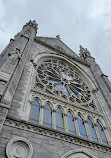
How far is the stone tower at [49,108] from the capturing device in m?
6.09

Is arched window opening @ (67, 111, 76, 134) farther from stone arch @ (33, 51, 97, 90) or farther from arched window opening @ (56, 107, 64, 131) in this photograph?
stone arch @ (33, 51, 97, 90)

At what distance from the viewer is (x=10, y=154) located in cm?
530

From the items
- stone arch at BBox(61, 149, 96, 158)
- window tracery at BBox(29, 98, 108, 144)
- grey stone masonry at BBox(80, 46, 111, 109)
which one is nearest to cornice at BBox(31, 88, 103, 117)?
window tracery at BBox(29, 98, 108, 144)

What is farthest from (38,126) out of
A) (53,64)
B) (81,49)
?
(81,49)

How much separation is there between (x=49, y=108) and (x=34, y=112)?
1050 millimetres

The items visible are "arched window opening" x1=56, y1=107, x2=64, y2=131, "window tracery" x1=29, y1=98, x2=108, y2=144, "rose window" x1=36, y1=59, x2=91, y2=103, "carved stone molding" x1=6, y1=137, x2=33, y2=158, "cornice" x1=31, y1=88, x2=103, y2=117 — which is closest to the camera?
"carved stone molding" x1=6, y1=137, x2=33, y2=158

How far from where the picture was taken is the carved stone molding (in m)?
5.43

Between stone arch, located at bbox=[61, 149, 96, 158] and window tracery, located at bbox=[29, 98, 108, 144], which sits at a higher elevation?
window tracery, located at bbox=[29, 98, 108, 144]

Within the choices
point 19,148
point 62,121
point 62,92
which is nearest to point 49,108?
point 62,121

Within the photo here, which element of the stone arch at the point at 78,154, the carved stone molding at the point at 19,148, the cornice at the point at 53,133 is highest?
the cornice at the point at 53,133

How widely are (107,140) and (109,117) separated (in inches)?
72.9

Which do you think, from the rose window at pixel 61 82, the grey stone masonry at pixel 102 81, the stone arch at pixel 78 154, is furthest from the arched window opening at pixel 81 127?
the grey stone masonry at pixel 102 81

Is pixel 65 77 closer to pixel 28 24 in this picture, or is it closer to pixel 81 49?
pixel 28 24

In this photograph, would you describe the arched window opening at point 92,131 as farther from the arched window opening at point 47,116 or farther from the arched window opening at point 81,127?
the arched window opening at point 47,116
